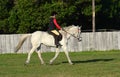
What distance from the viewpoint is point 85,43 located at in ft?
139

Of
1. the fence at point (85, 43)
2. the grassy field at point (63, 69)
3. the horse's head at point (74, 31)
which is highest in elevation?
the horse's head at point (74, 31)

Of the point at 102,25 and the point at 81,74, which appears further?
the point at 102,25

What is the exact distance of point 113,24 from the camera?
217 feet

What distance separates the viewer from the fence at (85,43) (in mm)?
41656

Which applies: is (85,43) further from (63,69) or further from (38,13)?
(63,69)

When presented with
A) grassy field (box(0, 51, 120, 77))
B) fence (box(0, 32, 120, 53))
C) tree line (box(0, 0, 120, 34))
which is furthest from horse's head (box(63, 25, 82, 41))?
tree line (box(0, 0, 120, 34))

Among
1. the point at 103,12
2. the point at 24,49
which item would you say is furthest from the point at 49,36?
the point at 103,12

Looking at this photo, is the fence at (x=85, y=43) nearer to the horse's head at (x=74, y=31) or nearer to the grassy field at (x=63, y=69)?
the grassy field at (x=63, y=69)

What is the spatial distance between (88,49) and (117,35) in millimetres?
3239

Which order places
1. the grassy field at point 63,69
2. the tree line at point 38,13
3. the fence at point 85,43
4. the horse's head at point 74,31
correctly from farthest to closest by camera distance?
the tree line at point 38,13 → the fence at point 85,43 → the horse's head at point 74,31 → the grassy field at point 63,69

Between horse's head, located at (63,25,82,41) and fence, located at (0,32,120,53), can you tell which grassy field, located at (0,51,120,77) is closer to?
horse's head, located at (63,25,82,41)

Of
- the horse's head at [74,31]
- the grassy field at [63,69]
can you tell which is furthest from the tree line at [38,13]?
the horse's head at [74,31]

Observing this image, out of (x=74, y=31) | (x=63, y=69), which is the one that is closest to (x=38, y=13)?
(x=74, y=31)

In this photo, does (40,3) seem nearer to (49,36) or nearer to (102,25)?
(102,25)
